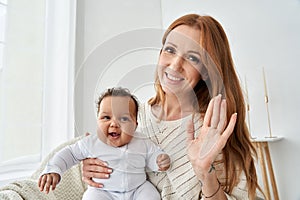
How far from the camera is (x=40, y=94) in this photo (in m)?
1.61

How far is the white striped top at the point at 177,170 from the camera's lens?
824 millimetres

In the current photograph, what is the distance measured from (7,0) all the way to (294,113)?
5.26ft

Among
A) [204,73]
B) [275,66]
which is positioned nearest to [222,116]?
[204,73]

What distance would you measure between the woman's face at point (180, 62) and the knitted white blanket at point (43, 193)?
20.6 inches

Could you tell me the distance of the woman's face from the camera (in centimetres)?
72

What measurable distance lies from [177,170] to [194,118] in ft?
0.54

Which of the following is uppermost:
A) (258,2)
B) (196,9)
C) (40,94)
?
(196,9)

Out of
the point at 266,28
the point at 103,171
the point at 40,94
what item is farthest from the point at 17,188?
the point at 266,28

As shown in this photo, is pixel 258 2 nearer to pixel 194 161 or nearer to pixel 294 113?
pixel 294 113

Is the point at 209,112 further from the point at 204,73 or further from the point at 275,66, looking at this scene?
the point at 275,66

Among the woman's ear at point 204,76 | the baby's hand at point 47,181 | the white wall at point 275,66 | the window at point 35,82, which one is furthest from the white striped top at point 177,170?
the window at point 35,82

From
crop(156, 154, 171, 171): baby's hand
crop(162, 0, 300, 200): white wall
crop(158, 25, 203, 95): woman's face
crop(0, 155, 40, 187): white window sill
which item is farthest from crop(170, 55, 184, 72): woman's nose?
crop(0, 155, 40, 187): white window sill

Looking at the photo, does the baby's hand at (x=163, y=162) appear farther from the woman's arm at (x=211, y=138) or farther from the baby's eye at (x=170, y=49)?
the baby's eye at (x=170, y=49)

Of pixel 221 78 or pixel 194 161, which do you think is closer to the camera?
pixel 194 161
